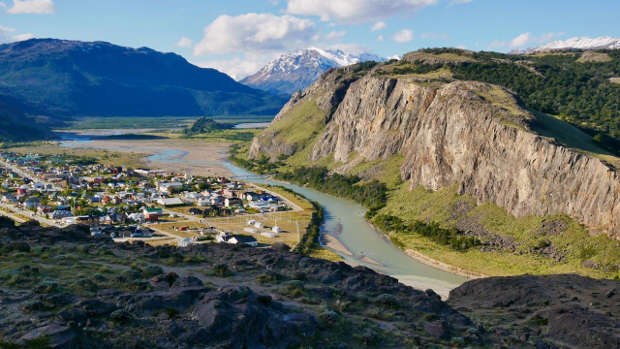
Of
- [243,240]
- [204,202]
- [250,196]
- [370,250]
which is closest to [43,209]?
[204,202]

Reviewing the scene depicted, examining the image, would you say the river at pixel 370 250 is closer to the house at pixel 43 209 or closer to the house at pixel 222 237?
the house at pixel 222 237

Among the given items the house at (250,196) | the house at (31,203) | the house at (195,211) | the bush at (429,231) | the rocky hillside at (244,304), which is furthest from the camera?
the house at (250,196)

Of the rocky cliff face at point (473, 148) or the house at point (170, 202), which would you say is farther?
the house at point (170, 202)

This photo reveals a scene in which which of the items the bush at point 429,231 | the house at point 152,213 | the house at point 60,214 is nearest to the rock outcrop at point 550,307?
the bush at point 429,231

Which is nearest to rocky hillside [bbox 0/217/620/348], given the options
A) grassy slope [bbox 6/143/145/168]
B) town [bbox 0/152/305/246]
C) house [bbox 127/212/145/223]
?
town [bbox 0/152/305/246]

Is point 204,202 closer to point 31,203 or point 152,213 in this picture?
point 152,213

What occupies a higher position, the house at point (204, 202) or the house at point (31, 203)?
the house at point (204, 202)
